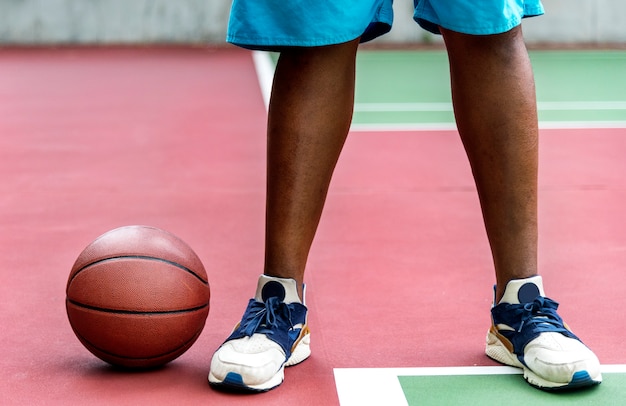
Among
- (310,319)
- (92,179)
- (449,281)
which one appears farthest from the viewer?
(92,179)

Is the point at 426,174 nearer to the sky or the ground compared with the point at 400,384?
nearer to the ground

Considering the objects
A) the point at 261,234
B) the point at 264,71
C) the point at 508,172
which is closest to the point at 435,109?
the point at 264,71

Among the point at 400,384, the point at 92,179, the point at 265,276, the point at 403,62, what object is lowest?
the point at 403,62

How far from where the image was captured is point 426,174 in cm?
509

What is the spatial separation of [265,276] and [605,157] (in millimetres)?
3505

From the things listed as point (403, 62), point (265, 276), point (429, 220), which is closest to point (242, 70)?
point (403, 62)

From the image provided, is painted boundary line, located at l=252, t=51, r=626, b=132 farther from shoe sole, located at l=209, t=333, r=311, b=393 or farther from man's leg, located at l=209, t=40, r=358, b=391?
shoe sole, located at l=209, t=333, r=311, b=393

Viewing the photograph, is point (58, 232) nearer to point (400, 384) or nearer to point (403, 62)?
point (400, 384)

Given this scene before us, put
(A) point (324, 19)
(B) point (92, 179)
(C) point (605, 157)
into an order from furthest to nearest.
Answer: (C) point (605, 157) → (B) point (92, 179) → (A) point (324, 19)

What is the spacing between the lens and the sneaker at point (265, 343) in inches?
87.5

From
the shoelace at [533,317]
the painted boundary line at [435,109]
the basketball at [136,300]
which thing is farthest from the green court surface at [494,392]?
the painted boundary line at [435,109]

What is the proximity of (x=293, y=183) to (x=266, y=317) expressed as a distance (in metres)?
0.32

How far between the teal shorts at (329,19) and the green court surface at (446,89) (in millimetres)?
4283

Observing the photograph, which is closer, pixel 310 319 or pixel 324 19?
pixel 324 19
